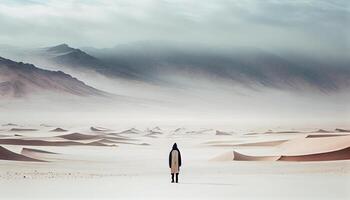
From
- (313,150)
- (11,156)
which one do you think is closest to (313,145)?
(313,150)

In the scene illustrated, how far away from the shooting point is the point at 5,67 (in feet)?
39.4

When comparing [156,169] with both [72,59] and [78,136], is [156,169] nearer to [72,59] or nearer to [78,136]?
[78,136]

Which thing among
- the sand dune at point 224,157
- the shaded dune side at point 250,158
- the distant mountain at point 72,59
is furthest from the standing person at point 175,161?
the distant mountain at point 72,59

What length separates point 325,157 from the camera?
31.8 feet

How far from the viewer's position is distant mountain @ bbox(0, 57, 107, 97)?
36.4ft

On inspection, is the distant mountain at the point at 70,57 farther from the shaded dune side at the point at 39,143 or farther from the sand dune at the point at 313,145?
the sand dune at the point at 313,145

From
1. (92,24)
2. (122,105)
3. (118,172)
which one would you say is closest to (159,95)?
(122,105)

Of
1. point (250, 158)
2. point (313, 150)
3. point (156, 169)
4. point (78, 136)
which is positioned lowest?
point (156, 169)

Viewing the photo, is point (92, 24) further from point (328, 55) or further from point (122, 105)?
point (328, 55)

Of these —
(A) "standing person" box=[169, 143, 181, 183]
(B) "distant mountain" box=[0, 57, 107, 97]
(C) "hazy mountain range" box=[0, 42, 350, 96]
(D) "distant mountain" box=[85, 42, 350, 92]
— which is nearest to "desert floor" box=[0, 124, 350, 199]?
(A) "standing person" box=[169, 143, 181, 183]

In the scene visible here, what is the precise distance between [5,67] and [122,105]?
2.50 metres

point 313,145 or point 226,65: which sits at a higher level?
point 226,65

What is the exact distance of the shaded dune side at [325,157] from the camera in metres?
9.64

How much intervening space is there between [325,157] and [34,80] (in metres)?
6.18
